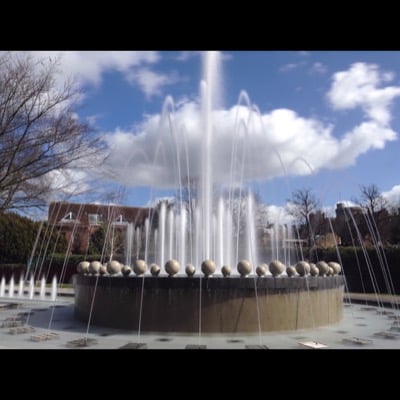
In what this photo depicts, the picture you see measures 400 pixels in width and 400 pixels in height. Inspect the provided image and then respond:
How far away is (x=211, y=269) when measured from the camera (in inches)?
371

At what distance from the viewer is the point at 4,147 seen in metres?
19.2

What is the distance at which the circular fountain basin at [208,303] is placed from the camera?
9.21 m

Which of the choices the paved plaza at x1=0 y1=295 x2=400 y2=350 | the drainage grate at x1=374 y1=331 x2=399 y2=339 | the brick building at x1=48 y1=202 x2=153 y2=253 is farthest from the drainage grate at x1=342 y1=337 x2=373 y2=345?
the brick building at x1=48 y1=202 x2=153 y2=253

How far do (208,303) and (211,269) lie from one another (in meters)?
0.78

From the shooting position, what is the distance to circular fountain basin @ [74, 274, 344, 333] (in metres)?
9.21

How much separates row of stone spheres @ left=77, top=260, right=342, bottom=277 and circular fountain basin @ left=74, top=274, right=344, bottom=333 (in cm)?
31

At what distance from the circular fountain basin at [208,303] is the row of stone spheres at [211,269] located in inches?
12.2

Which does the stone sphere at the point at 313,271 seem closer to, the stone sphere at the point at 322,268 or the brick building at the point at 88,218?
the stone sphere at the point at 322,268

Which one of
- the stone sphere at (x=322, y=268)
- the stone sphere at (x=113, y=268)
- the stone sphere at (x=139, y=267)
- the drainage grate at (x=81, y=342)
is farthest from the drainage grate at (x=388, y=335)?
the stone sphere at (x=113, y=268)

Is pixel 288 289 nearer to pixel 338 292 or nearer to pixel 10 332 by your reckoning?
pixel 338 292

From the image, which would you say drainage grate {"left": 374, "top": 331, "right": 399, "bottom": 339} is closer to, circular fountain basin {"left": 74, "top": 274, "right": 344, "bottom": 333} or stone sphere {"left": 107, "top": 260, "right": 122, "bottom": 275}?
circular fountain basin {"left": 74, "top": 274, "right": 344, "bottom": 333}
